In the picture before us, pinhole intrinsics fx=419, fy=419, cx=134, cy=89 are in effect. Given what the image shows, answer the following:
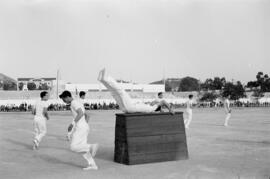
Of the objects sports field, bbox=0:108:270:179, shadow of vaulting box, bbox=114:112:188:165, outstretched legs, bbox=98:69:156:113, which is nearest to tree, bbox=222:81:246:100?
sports field, bbox=0:108:270:179

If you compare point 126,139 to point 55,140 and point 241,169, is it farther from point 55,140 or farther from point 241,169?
point 55,140

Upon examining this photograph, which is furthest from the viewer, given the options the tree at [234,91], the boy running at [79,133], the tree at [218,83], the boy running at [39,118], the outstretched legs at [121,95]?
the tree at [218,83]

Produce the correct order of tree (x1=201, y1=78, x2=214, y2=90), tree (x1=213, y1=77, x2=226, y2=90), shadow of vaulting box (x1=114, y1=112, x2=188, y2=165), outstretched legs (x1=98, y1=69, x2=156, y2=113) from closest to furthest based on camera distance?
shadow of vaulting box (x1=114, y1=112, x2=188, y2=165) < outstretched legs (x1=98, y1=69, x2=156, y2=113) < tree (x1=213, y1=77, x2=226, y2=90) < tree (x1=201, y1=78, x2=214, y2=90)

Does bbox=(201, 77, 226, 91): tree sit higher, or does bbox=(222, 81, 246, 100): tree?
bbox=(201, 77, 226, 91): tree

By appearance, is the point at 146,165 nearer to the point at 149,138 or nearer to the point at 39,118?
the point at 149,138

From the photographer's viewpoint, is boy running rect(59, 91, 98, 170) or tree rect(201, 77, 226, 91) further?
tree rect(201, 77, 226, 91)

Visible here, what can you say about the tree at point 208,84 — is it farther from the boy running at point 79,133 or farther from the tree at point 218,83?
the boy running at point 79,133

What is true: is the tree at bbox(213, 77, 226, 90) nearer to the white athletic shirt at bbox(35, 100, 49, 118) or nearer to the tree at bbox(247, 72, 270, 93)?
the tree at bbox(247, 72, 270, 93)

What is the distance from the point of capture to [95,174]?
796 centimetres

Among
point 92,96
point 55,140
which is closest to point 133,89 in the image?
point 92,96

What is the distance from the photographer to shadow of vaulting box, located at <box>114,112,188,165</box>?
895cm

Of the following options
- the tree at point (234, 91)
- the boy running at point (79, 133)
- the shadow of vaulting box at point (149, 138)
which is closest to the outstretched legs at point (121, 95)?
the shadow of vaulting box at point (149, 138)

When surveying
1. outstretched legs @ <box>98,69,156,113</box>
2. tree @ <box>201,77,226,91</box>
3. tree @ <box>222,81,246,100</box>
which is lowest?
outstretched legs @ <box>98,69,156,113</box>

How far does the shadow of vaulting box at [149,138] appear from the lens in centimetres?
895
